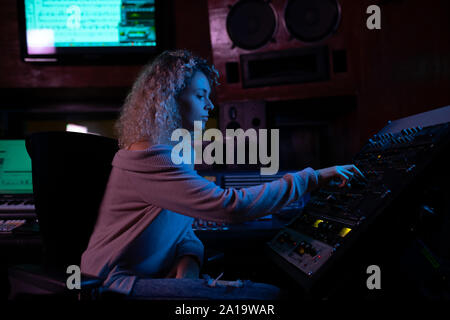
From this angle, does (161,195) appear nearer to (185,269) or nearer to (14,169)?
(185,269)

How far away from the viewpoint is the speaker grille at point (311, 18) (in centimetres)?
157

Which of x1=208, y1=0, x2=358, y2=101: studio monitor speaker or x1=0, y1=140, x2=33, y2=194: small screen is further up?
x1=208, y1=0, x2=358, y2=101: studio monitor speaker

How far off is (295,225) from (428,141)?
0.45 meters

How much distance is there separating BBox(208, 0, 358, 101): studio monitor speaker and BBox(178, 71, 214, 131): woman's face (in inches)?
26.2

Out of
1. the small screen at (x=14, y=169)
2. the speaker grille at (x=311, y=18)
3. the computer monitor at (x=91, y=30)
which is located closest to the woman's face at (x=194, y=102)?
the speaker grille at (x=311, y=18)

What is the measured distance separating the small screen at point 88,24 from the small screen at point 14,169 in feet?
1.79

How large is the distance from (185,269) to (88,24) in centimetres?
152

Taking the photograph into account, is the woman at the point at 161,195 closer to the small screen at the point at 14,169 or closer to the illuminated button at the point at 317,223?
the illuminated button at the point at 317,223

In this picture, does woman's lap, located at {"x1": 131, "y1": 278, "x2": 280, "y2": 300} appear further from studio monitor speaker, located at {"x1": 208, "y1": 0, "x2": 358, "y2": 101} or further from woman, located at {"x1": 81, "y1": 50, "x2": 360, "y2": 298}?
studio monitor speaker, located at {"x1": 208, "y1": 0, "x2": 358, "y2": 101}

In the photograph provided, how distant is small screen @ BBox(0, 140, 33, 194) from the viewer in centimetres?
159

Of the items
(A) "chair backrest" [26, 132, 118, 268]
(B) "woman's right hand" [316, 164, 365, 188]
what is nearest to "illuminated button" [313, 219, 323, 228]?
(B) "woman's right hand" [316, 164, 365, 188]

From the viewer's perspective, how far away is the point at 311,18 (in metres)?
1.61

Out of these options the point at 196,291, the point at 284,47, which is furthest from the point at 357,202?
the point at 284,47

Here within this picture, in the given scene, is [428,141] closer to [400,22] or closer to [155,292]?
[155,292]
